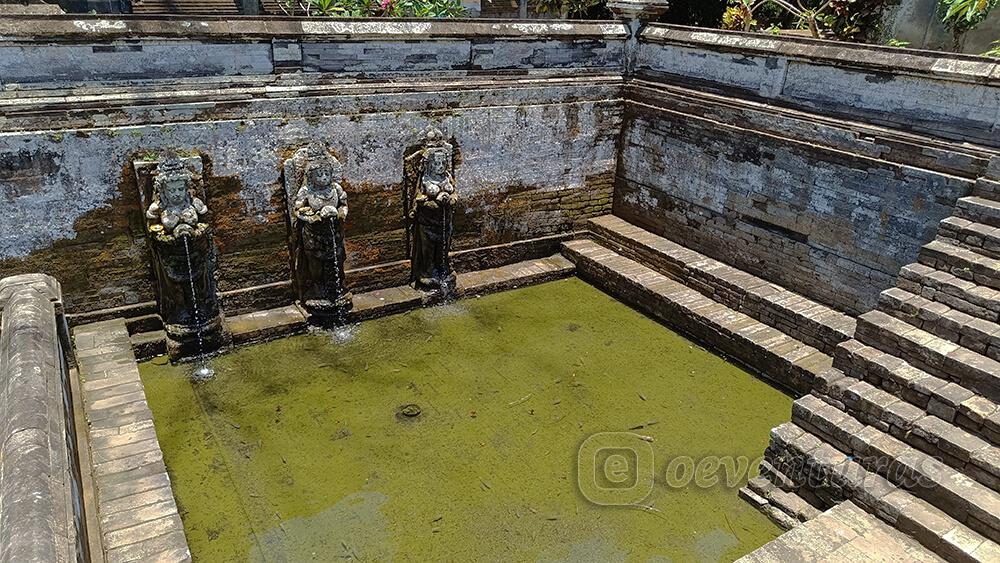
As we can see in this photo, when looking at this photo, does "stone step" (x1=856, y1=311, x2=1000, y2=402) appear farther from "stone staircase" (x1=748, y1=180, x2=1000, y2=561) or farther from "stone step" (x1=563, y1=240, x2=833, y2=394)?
"stone step" (x1=563, y1=240, x2=833, y2=394)

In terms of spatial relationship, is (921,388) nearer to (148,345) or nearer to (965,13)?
(965,13)

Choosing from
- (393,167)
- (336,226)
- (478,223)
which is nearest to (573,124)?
(478,223)

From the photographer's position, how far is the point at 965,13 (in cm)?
905

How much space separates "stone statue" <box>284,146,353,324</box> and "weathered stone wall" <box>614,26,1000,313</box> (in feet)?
14.0

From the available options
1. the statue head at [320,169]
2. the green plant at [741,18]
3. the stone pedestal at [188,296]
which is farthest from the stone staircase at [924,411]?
the green plant at [741,18]

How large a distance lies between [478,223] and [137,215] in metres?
3.96

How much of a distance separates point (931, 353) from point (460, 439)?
150 inches

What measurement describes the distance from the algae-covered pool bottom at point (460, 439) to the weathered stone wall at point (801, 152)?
5.31 feet

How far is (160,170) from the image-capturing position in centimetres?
648

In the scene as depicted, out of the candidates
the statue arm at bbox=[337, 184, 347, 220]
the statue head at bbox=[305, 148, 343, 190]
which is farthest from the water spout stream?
the statue arm at bbox=[337, 184, 347, 220]

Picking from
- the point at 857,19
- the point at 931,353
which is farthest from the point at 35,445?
the point at 857,19

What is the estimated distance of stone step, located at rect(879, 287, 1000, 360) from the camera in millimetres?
5062

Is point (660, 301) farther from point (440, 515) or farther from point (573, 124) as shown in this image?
point (440, 515)

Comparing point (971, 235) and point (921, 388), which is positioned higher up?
point (971, 235)
